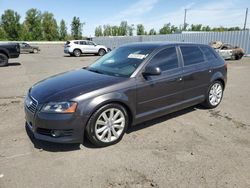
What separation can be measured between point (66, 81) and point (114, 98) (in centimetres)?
95

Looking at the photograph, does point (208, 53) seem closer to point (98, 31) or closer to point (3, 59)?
point (3, 59)

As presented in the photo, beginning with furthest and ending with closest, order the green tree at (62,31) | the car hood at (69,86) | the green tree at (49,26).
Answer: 1. the green tree at (62,31)
2. the green tree at (49,26)
3. the car hood at (69,86)

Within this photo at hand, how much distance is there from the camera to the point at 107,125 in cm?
393

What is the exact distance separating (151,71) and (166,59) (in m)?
0.73

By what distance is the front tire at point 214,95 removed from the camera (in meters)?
5.72

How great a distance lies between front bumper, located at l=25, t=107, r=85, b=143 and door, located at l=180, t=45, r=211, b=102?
238 cm

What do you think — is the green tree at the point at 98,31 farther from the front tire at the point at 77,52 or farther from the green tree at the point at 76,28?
the front tire at the point at 77,52

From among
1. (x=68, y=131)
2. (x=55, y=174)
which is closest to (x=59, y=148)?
(x=68, y=131)

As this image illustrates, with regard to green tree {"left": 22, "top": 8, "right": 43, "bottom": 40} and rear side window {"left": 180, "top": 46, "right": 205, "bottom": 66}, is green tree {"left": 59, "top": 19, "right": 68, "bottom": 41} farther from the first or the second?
rear side window {"left": 180, "top": 46, "right": 205, "bottom": 66}

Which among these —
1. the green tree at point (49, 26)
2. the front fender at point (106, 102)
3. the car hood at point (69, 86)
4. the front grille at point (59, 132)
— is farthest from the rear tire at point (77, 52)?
the green tree at point (49, 26)

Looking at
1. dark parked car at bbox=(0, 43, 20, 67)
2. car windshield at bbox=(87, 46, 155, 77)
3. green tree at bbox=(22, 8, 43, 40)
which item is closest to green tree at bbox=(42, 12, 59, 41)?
green tree at bbox=(22, 8, 43, 40)

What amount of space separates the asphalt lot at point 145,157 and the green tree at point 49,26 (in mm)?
68787

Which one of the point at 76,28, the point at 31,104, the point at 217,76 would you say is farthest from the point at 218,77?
the point at 76,28

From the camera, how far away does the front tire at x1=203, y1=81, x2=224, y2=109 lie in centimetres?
572
